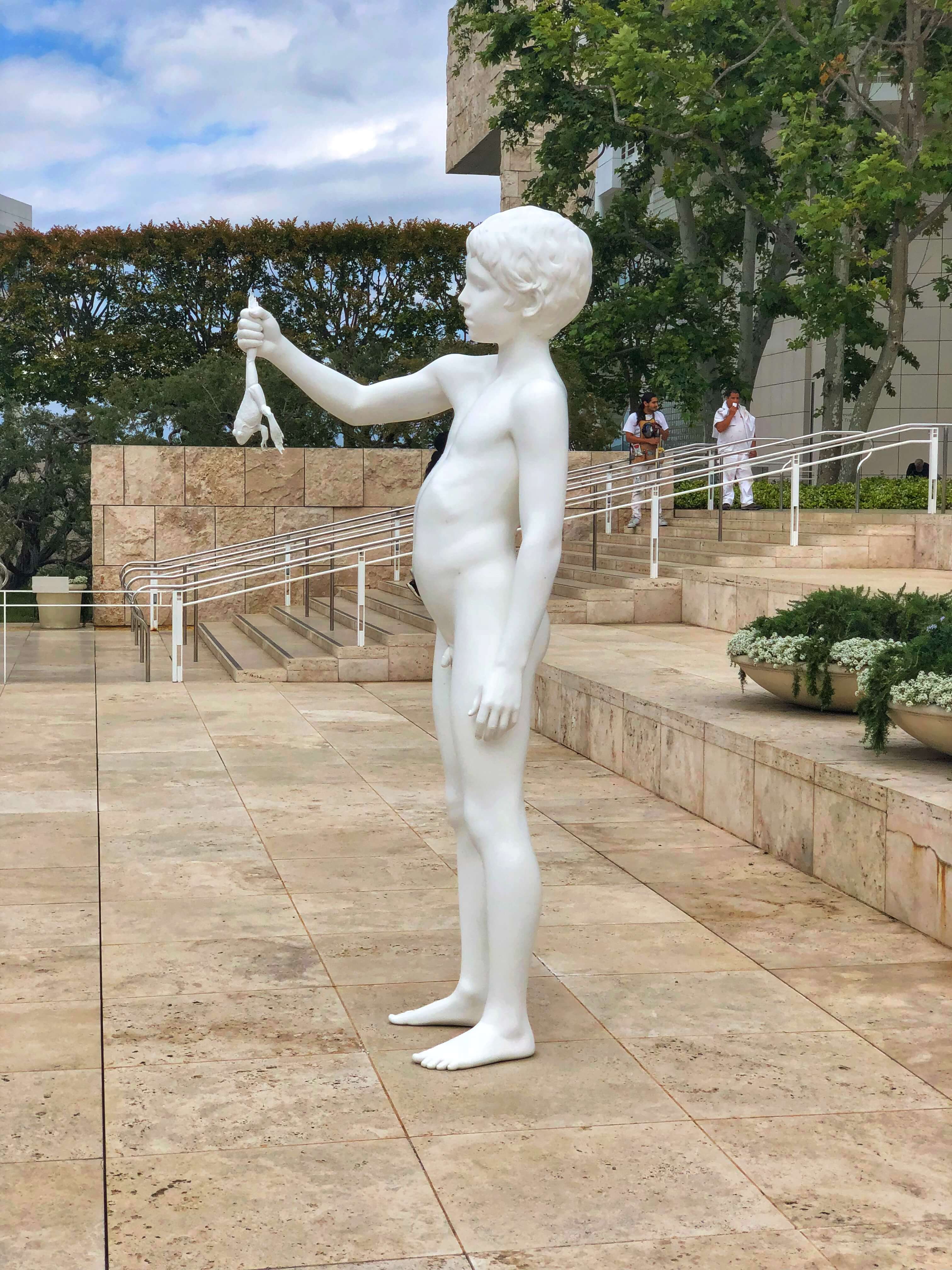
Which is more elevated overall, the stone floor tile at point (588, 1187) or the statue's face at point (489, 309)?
the statue's face at point (489, 309)

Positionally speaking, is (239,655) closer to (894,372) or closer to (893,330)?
(893,330)

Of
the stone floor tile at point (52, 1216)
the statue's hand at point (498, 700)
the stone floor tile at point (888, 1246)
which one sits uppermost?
the statue's hand at point (498, 700)

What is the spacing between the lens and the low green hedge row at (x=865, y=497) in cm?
1666

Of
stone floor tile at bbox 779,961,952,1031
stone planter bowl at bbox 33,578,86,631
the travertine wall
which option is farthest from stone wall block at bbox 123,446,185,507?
stone floor tile at bbox 779,961,952,1031

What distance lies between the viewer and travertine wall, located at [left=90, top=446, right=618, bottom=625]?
671 inches

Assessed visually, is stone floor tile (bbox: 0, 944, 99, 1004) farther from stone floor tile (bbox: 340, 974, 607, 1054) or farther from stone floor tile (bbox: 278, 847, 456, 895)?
stone floor tile (bbox: 278, 847, 456, 895)

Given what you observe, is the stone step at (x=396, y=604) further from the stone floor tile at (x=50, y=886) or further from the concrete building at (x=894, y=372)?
the concrete building at (x=894, y=372)

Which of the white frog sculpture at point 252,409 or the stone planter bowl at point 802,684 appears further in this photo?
the stone planter bowl at point 802,684

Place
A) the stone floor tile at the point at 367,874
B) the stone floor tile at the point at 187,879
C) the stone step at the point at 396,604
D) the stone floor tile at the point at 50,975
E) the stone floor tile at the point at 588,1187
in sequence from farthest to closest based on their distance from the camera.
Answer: the stone step at the point at 396,604 < the stone floor tile at the point at 367,874 < the stone floor tile at the point at 187,879 < the stone floor tile at the point at 50,975 < the stone floor tile at the point at 588,1187

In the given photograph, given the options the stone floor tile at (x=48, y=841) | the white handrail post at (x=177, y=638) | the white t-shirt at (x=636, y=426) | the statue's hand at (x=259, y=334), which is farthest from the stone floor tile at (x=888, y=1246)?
the white t-shirt at (x=636, y=426)

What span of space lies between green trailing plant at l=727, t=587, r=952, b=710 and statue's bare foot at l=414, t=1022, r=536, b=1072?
311 cm

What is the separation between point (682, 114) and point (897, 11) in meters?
2.75

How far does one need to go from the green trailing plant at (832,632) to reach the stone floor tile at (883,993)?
2088mm

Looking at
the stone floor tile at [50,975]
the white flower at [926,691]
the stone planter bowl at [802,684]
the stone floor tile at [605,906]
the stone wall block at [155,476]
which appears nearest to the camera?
the stone floor tile at [50,975]
